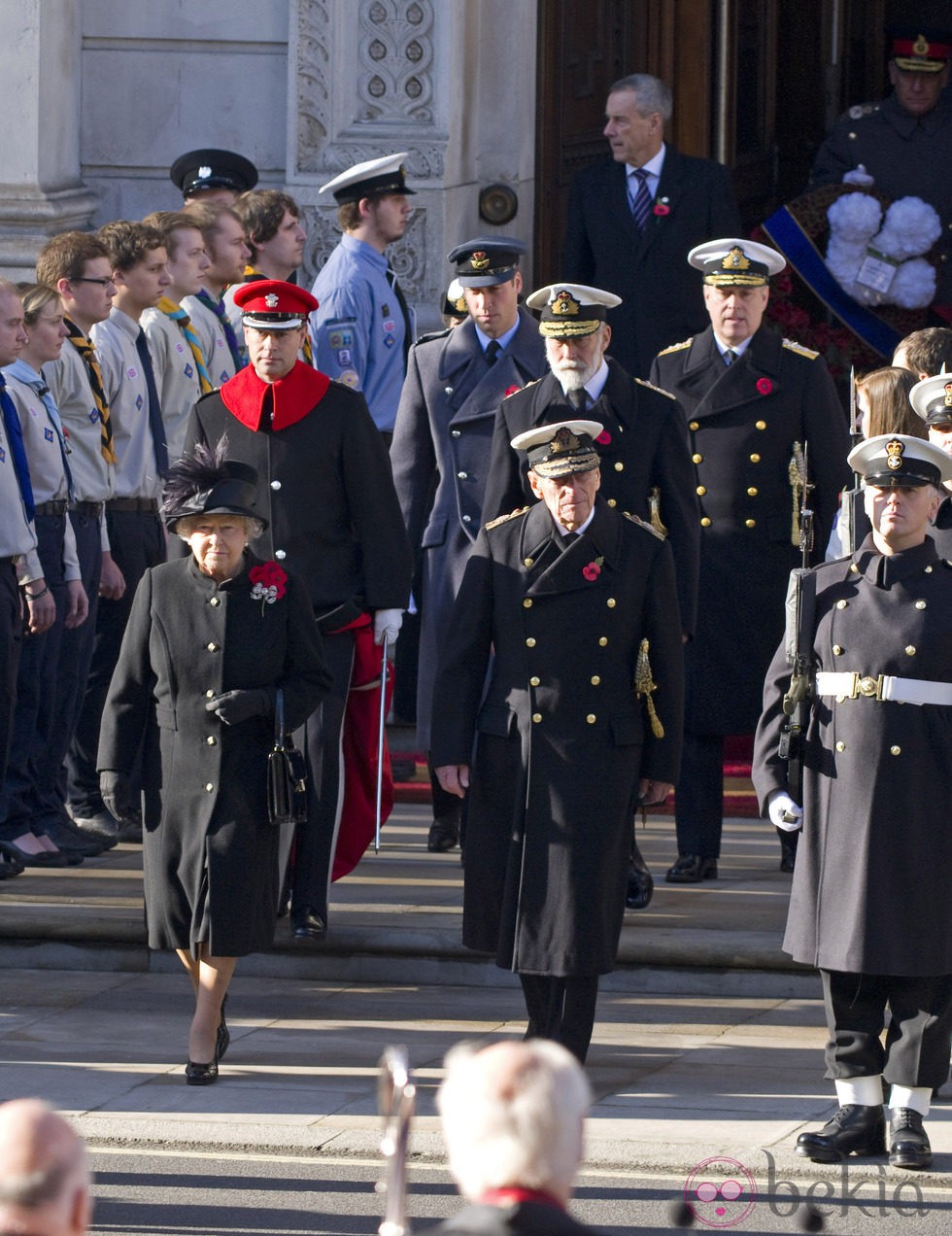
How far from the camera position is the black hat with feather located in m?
6.98

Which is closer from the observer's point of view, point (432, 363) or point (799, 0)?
point (432, 363)

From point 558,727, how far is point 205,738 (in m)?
0.93

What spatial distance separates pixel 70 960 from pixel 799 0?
9.33 meters

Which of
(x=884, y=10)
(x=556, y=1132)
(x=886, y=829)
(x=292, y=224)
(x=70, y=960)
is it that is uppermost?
(x=884, y=10)

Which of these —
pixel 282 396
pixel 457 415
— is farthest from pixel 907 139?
pixel 282 396

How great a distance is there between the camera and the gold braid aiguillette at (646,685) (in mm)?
6879

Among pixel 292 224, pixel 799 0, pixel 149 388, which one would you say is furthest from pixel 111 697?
pixel 799 0

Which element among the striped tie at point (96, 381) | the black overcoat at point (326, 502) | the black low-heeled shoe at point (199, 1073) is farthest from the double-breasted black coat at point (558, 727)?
the striped tie at point (96, 381)

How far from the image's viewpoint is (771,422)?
880 centimetres

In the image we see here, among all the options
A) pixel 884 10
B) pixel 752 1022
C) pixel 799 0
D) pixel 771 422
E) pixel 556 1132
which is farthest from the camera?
pixel 884 10

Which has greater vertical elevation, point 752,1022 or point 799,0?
point 799,0

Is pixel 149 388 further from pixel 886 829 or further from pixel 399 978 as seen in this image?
pixel 886 829

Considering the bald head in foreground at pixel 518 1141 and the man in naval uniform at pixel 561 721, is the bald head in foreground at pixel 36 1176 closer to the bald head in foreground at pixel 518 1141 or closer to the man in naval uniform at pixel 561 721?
the bald head in foreground at pixel 518 1141

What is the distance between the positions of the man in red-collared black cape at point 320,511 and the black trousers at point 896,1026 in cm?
210
